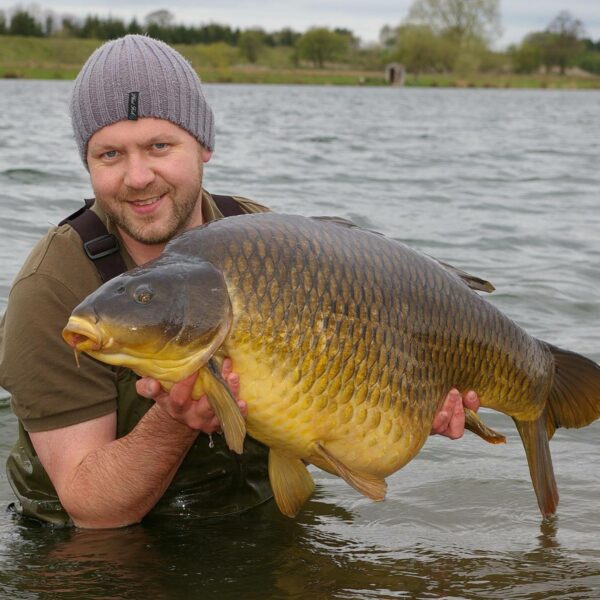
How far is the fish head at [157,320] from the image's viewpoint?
2473 mm

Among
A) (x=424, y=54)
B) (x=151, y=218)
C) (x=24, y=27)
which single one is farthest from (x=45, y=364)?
(x=424, y=54)

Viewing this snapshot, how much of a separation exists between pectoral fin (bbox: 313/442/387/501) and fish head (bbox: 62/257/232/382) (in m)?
0.47

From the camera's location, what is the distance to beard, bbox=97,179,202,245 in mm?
3426

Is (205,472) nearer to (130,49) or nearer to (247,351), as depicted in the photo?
(247,351)

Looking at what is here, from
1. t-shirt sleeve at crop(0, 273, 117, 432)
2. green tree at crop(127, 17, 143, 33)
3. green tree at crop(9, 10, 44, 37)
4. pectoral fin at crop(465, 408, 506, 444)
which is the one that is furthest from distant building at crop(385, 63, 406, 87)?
t-shirt sleeve at crop(0, 273, 117, 432)

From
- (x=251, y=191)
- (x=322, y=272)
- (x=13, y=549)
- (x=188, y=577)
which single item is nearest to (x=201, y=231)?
(x=322, y=272)

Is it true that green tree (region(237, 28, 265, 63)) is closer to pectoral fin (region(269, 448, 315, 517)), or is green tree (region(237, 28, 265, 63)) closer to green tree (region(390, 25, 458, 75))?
green tree (region(390, 25, 458, 75))

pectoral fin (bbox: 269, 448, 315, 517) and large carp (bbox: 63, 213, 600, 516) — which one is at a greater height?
large carp (bbox: 63, 213, 600, 516)

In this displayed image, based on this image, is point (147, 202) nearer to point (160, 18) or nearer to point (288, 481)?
point (288, 481)

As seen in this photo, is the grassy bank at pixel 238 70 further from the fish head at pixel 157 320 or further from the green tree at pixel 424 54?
the fish head at pixel 157 320

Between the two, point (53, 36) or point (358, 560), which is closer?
point (358, 560)

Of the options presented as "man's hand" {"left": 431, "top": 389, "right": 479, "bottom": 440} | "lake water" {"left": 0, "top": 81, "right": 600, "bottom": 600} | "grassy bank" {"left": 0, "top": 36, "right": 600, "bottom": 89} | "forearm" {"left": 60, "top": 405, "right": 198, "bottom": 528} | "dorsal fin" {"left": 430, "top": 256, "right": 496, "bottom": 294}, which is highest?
"dorsal fin" {"left": 430, "top": 256, "right": 496, "bottom": 294}

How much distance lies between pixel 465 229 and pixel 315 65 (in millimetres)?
92904

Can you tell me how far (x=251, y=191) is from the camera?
40.0 ft
